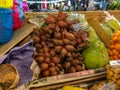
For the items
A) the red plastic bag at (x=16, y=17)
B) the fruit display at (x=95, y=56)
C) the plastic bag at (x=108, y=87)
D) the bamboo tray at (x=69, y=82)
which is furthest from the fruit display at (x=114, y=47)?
the red plastic bag at (x=16, y=17)

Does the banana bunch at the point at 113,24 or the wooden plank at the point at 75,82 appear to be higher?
the banana bunch at the point at 113,24

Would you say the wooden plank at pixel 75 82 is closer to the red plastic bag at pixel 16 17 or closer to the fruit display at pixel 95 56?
the fruit display at pixel 95 56

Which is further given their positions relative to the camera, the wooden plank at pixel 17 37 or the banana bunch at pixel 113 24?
the banana bunch at pixel 113 24

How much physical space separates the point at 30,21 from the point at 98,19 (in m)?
0.81

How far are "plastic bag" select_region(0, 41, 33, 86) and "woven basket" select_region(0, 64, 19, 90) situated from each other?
7 cm

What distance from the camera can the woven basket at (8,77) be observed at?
1662 millimetres

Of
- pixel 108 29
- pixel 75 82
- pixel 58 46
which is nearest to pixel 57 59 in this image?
pixel 58 46

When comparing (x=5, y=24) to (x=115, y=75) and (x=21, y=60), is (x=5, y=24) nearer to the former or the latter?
(x=21, y=60)

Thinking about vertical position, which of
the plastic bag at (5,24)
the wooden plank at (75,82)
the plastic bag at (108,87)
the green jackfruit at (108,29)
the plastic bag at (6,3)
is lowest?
the wooden plank at (75,82)

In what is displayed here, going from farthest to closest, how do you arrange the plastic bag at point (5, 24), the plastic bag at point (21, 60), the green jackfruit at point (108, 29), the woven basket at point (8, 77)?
the green jackfruit at point (108, 29)
the plastic bag at point (5, 24)
the plastic bag at point (21, 60)
the woven basket at point (8, 77)

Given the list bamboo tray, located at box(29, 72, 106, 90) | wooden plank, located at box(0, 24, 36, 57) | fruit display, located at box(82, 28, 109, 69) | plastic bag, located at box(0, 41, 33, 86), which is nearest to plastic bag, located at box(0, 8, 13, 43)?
wooden plank, located at box(0, 24, 36, 57)

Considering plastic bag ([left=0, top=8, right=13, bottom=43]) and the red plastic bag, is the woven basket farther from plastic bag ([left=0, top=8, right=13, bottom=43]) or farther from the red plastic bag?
the red plastic bag

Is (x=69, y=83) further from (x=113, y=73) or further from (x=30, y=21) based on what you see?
(x=30, y=21)

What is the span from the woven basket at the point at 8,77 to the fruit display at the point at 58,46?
26cm
